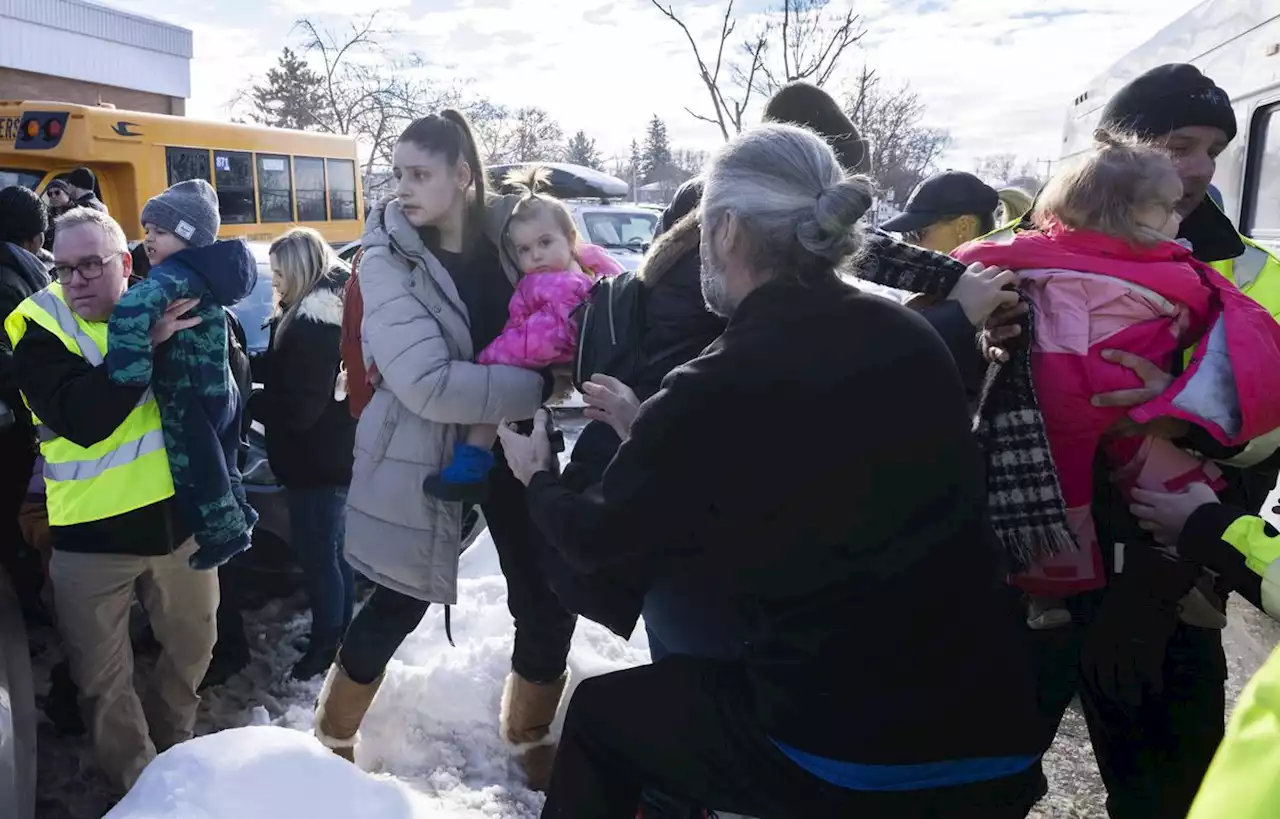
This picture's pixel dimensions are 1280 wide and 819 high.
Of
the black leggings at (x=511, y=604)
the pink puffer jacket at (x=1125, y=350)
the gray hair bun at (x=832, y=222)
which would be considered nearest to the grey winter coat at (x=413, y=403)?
the black leggings at (x=511, y=604)

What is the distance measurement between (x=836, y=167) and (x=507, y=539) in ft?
5.48

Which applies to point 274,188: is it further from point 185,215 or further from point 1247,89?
point 1247,89

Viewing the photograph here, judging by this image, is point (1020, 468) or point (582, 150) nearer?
point (1020, 468)

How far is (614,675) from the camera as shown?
73.1 inches

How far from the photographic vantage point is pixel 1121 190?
1.99 meters

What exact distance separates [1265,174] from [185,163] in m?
12.0

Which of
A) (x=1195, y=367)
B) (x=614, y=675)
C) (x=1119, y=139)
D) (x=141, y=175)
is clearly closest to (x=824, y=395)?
(x=614, y=675)

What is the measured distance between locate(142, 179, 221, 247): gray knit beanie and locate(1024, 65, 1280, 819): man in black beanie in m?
2.58

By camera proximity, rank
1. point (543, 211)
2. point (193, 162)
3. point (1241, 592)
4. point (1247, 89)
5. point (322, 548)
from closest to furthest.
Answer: point (1241, 592) → point (543, 211) → point (322, 548) → point (1247, 89) → point (193, 162)

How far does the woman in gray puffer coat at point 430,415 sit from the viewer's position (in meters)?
2.68

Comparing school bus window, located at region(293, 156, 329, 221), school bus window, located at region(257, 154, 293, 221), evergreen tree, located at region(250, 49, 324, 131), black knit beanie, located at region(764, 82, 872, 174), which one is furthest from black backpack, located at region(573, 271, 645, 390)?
evergreen tree, located at region(250, 49, 324, 131)

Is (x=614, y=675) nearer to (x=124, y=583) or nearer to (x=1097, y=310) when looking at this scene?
(x=1097, y=310)

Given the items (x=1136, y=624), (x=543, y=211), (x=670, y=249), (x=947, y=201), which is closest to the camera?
(x=1136, y=624)

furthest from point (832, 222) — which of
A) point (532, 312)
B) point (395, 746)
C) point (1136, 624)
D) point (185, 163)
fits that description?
point (185, 163)
